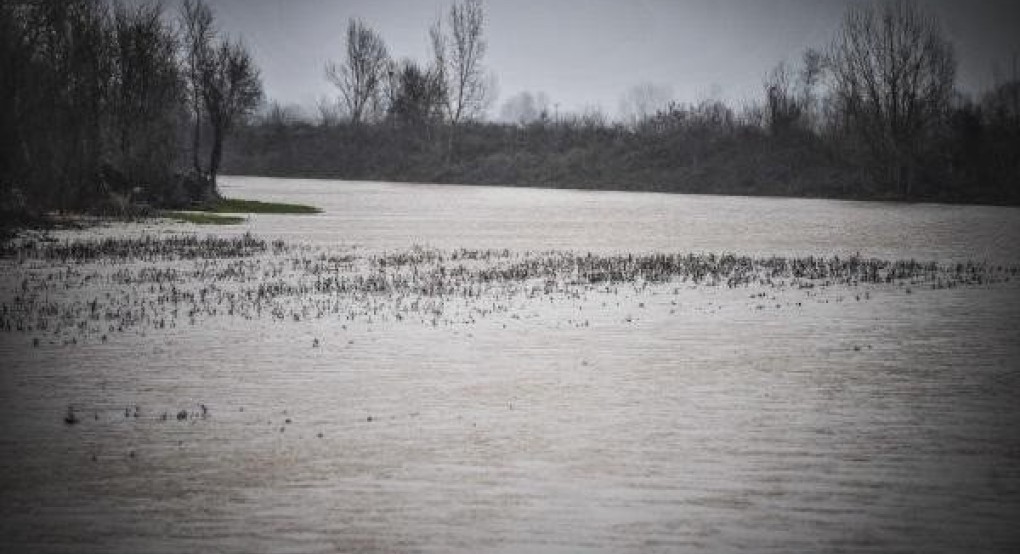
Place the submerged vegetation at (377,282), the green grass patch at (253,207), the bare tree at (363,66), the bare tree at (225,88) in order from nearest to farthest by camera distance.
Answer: the submerged vegetation at (377,282) → the green grass patch at (253,207) → the bare tree at (225,88) → the bare tree at (363,66)

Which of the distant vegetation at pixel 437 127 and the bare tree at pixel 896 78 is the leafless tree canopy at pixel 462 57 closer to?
the distant vegetation at pixel 437 127

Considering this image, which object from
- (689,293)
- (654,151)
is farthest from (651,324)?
(654,151)

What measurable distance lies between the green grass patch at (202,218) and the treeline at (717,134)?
42.1 m

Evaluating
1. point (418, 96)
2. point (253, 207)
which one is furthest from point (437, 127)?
point (253, 207)

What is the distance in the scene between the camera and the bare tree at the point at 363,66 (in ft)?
343

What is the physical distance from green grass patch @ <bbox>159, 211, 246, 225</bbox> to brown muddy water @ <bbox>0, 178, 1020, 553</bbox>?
13.6 metres

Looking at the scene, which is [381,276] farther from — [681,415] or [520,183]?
[520,183]

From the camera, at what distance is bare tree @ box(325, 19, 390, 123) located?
343 feet

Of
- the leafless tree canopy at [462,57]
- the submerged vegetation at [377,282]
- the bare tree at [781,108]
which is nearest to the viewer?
the submerged vegetation at [377,282]

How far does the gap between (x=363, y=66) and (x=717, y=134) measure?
4715cm

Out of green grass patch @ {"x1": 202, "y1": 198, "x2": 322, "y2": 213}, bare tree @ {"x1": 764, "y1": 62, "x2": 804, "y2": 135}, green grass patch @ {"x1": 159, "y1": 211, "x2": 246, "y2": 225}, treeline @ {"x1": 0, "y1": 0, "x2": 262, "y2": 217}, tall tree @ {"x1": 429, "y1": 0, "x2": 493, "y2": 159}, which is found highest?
tall tree @ {"x1": 429, "y1": 0, "x2": 493, "y2": 159}

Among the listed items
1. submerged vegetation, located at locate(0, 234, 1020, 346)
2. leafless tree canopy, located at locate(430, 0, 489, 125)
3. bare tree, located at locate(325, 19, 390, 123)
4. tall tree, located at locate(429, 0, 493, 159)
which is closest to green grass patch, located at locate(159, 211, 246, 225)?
submerged vegetation, located at locate(0, 234, 1020, 346)

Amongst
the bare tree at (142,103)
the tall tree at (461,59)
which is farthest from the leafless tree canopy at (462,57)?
the bare tree at (142,103)

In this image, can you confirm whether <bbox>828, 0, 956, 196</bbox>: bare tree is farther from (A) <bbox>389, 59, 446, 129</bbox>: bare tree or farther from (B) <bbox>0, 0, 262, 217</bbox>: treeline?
(A) <bbox>389, 59, 446, 129</bbox>: bare tree
